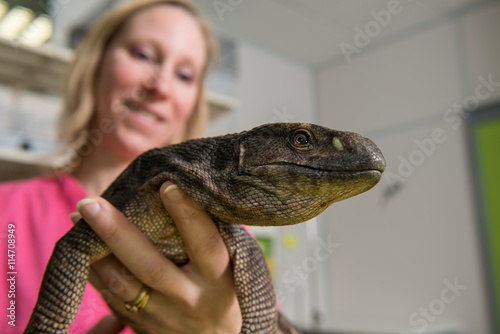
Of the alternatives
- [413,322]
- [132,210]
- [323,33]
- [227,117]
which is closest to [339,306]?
[413,322]

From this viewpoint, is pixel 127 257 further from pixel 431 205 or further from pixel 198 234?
pixel 431 205

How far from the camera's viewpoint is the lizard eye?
75 cm

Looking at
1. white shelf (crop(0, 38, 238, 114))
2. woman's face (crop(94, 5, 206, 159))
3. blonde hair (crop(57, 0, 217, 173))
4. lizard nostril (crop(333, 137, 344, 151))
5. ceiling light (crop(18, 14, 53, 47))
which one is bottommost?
white shelf (crop(0, 38, 238, 114))

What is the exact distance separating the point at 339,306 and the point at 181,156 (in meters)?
5.51

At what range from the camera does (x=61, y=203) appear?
168 cm

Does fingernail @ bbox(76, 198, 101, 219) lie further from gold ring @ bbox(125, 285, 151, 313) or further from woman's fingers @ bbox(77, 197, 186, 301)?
gold ring @ bbox(125, 285, 151, 313)

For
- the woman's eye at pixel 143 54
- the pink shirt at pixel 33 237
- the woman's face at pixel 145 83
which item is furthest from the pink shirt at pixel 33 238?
the woman's eye at pixel 143 54

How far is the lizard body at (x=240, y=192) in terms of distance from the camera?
0.72m

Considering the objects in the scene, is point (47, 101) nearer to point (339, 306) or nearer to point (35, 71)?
point (35, 71)

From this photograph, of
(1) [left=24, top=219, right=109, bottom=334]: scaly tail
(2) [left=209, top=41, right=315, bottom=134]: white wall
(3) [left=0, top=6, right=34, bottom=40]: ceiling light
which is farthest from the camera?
(3) [left=0, top=6, right=34, bottom=40]: ceiling light

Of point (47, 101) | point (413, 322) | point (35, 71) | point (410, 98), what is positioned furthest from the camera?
point (413, 322)

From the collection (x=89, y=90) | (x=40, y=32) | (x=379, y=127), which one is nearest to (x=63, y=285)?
(x=89, y=90)

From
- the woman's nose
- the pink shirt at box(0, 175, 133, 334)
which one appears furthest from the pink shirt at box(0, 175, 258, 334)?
the woman's nose

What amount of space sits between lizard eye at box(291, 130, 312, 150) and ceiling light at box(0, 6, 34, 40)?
2253 millimetres
